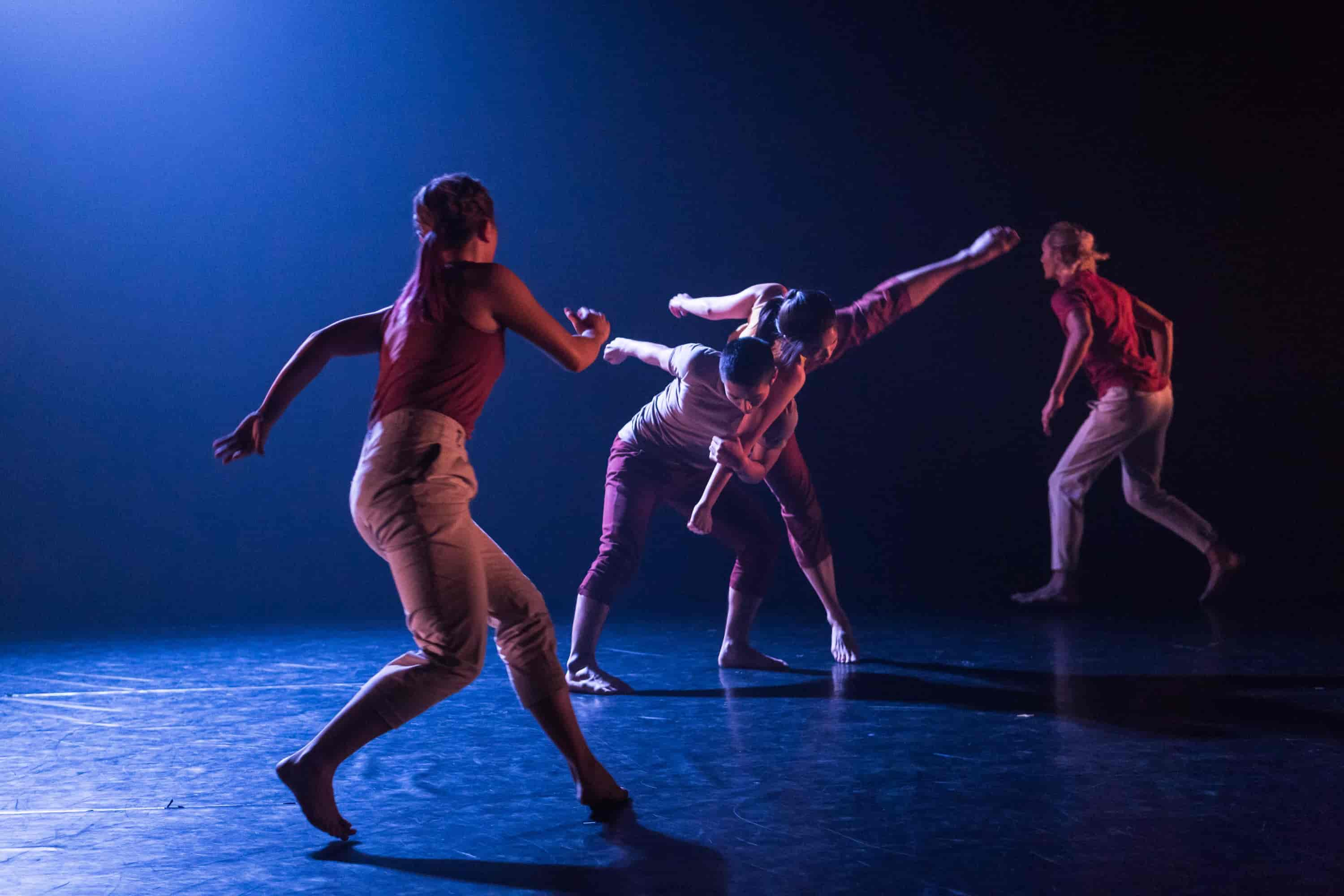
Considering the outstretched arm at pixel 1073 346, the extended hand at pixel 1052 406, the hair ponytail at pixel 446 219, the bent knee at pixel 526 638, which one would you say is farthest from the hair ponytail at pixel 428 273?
the extended hand at pixel 1052 406

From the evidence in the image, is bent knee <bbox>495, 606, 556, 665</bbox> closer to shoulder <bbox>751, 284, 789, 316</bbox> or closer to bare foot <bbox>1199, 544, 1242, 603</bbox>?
shoulder <bbox>751, 284, 789, 316</bbox>

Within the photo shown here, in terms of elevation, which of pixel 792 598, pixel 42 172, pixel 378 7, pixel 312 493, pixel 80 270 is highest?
pixel 378 7

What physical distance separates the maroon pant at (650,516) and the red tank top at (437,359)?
1.56 meters

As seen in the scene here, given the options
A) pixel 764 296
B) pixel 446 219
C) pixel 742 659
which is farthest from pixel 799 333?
pixel 446 219

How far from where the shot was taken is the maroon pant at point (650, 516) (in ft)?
12.0

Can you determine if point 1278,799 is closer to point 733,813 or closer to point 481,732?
point 733,813

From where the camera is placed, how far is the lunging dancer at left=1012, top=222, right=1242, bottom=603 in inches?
208

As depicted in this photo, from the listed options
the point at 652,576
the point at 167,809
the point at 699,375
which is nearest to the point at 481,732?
the point at 167,809

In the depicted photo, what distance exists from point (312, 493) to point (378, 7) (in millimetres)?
2646

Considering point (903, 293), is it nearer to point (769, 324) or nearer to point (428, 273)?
point (769, 324)

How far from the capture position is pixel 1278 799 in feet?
7.33

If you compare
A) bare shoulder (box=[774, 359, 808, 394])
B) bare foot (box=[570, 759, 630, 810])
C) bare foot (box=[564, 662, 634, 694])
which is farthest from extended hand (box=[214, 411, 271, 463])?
bare shoulder (box=[774, 359, 808, 394])

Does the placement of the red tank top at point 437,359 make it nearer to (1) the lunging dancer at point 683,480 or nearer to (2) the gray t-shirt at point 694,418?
(1) the lunging dancer at point 683,480

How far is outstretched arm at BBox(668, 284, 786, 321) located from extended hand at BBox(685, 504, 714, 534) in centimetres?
69
